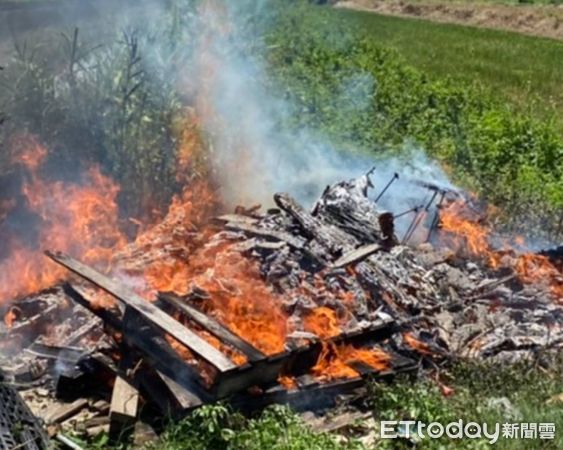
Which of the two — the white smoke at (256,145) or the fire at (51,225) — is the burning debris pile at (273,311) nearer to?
the fire at (51,225)

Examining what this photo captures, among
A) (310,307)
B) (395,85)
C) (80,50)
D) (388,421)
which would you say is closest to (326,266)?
(310,307)

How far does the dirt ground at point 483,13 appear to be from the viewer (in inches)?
1292

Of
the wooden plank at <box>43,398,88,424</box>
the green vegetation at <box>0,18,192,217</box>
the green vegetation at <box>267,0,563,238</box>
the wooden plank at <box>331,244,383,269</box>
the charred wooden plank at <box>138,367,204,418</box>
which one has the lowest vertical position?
the wooden plank at <box>43,398,88,424</box>

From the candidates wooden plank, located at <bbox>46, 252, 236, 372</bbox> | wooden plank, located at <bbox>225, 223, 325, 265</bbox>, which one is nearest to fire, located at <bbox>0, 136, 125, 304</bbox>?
wooden plank, located at <bbox>46, 252, 236, 372</bbox>

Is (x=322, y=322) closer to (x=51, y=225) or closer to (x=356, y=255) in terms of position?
(x=356, y=255)

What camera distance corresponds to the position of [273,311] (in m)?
6.74

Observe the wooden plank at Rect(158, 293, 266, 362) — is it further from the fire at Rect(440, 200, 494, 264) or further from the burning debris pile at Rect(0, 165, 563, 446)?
the fire at Rect(440, 200, 494, 264)

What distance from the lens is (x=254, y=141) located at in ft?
35.5

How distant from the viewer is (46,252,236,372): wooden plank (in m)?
5.57

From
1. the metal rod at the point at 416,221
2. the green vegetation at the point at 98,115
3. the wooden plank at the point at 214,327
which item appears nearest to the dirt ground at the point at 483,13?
the metal rod at the point at 416,221

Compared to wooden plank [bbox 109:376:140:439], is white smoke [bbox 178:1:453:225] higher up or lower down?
higher up

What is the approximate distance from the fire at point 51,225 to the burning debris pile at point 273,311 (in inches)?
16.8

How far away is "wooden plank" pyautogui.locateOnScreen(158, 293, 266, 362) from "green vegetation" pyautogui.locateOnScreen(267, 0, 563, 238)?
4699 mm

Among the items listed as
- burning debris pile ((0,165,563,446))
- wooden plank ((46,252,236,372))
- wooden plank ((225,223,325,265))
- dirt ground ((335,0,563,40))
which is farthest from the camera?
dirt ground ((335,0,563,40))
